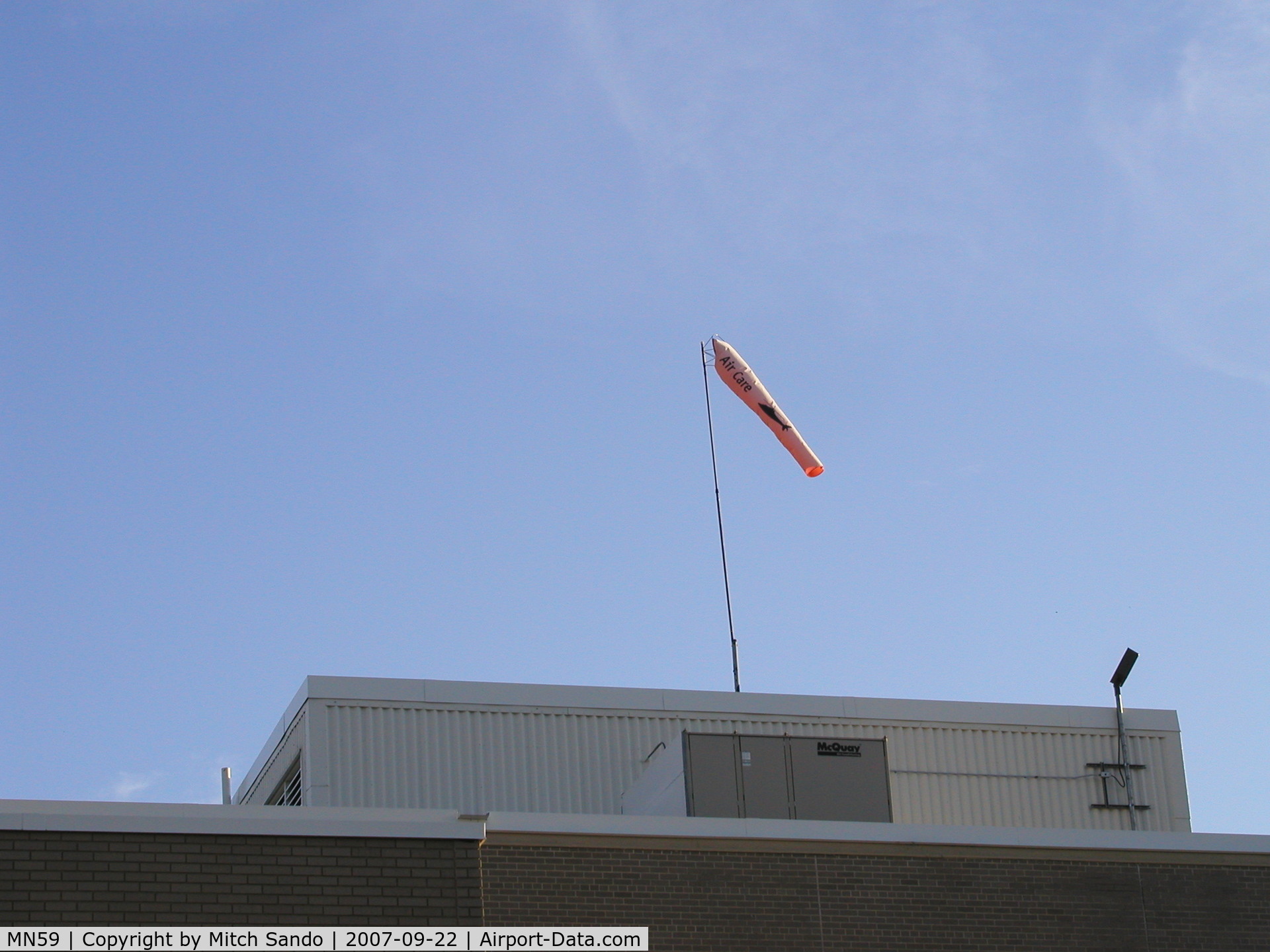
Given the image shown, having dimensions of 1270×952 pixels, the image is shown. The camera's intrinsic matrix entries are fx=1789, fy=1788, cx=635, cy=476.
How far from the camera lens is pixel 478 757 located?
23516 millimetres

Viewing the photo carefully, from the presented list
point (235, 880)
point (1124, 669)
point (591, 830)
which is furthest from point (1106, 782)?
point (235, 880)

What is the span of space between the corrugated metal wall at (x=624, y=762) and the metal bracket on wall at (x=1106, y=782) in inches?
2.7

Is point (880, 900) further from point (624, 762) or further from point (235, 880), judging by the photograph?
point (624, 762)

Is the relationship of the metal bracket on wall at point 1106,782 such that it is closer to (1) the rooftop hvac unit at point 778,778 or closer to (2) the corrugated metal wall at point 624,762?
(2) the corrugated metal wall at point 624,762

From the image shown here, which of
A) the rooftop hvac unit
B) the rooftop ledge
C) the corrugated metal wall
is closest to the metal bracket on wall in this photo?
the corrugated metal wall

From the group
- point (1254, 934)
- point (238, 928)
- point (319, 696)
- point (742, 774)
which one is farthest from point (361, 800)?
point (1254, 934)

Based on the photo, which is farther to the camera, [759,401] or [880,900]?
[759,401]

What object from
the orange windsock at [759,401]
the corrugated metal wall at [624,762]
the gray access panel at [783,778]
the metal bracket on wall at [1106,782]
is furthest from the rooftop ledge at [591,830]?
the orange windsock at [759,401]

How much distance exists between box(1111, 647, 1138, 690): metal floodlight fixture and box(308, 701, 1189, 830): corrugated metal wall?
858mm

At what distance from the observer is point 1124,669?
2552 centimetres

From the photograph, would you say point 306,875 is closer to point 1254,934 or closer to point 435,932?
point 435,932

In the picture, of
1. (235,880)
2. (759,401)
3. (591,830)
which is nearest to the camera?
(235,880)

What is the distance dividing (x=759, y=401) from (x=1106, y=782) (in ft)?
26.2

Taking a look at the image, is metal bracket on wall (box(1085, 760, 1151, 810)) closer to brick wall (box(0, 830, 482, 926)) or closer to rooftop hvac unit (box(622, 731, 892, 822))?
rooftop hvac unit (box(622, 731, 892, 822))
